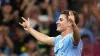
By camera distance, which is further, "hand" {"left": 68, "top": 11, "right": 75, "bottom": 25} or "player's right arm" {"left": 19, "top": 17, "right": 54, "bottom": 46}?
Answer: "player's right arm" {"left": 19, "top": 17, "right": 54, "bottom": 46}

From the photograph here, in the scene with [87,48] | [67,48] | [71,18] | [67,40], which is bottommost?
[87,48]

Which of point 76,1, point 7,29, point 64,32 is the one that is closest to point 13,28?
point 7,29

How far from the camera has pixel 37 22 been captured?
10.7m

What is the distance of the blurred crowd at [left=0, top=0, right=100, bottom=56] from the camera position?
1012 centimetres

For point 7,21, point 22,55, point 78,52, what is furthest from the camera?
point 7,21

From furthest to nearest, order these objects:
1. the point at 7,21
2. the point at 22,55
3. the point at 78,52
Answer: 1. the point at 7,21
2. the point at 22,55
3. the point at 78,52

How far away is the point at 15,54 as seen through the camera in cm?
1024

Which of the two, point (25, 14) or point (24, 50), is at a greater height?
point (25, 14)

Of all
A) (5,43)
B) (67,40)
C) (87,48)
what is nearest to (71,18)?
(67,40)

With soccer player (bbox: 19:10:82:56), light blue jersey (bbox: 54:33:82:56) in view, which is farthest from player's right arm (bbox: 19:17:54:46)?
light blue jersey (bbox: 54:33:82:56)

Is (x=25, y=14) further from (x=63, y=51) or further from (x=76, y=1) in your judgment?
(x=63, y=51)

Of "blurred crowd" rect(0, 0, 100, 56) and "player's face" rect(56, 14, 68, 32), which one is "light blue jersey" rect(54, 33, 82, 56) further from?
"blurred crowd" rect(0, 0, 100, 56)

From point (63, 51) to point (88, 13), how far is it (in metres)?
4.50

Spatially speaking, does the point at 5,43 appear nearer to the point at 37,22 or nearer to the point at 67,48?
the point at 37,22
